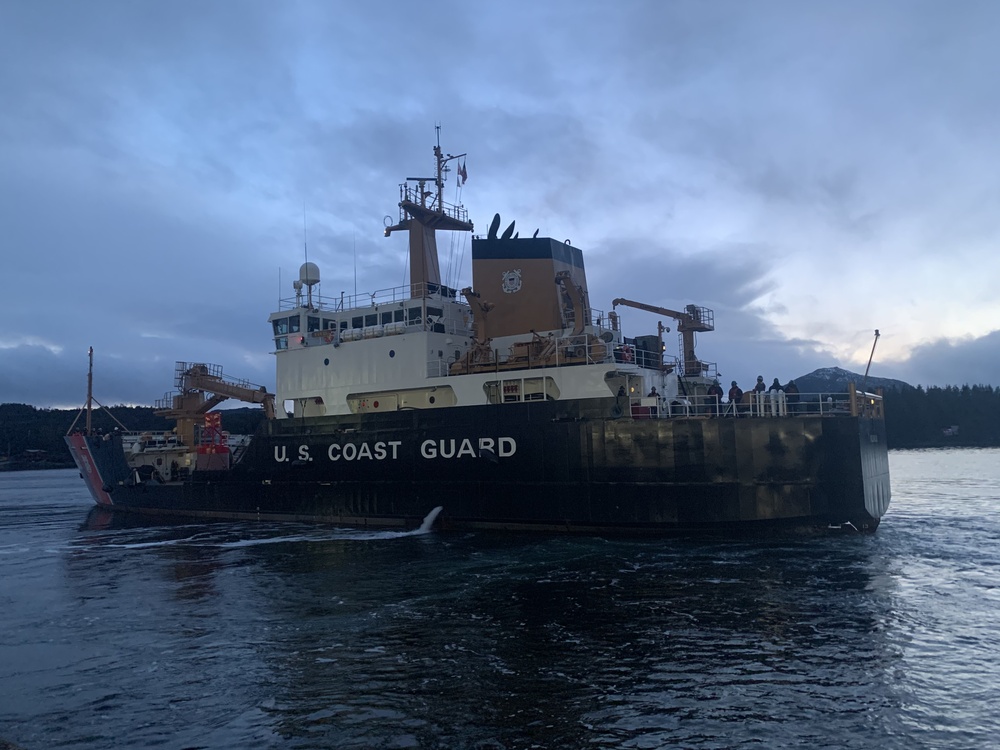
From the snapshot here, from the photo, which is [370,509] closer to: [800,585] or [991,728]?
[800,585]

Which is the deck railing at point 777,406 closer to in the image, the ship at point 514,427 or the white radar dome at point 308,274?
the ship at point 514,427

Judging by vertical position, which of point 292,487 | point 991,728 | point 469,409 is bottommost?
point 991,728

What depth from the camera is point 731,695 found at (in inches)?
311

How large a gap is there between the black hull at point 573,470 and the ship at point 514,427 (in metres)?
0.04

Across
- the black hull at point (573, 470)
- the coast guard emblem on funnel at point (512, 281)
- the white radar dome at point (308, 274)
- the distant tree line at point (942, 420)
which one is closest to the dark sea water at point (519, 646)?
the black hull at point (573, 470)

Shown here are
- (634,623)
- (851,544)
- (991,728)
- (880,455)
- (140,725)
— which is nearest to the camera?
(991,728)

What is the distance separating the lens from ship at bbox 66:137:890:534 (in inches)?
659

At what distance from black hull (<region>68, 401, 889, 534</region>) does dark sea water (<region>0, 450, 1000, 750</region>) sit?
0.89 meters

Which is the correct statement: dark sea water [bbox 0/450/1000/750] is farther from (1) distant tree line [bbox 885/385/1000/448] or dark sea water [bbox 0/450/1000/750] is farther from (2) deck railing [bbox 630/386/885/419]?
(1) distant tree line [bbox 885/385/1000/448]

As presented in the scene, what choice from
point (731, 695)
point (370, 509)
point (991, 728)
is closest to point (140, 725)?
point (731, 695)

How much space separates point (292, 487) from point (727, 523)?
1402cm

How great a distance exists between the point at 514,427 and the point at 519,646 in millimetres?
9244

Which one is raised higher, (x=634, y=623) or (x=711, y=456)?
(x=711, y=456)

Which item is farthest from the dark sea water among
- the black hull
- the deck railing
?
the deck railing
